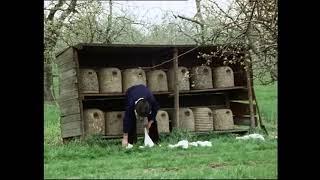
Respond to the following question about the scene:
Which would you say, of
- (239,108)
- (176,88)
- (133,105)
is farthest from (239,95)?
(133,105)

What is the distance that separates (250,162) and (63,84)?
19.4 feet

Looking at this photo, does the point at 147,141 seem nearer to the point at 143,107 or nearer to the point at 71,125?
the point at 143,107

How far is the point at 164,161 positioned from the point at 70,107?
172 inches

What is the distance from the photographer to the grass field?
6.78 meters

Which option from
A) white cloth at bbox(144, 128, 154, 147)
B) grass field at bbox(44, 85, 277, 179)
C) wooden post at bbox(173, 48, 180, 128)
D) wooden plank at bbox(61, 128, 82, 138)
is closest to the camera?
grass field at bbox(44, 85, 277, 179)

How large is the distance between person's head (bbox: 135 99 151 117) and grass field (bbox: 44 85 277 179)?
0.87 m

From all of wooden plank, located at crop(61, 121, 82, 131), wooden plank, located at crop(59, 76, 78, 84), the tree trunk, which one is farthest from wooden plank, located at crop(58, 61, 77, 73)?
the tree trunk

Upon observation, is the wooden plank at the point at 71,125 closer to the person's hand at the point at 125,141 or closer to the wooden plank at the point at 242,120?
the person's hand at the point at 125,141

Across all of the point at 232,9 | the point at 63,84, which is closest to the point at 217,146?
the point at 232,9

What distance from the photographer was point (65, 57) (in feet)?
40.3

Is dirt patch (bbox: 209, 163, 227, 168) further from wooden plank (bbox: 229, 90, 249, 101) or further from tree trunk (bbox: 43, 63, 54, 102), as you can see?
tree trunk (bbox: 43, 63, 54, 102)

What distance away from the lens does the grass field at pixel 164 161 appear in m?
6.78

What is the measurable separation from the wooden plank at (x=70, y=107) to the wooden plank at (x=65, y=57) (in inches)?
36.5

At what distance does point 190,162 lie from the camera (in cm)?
802
